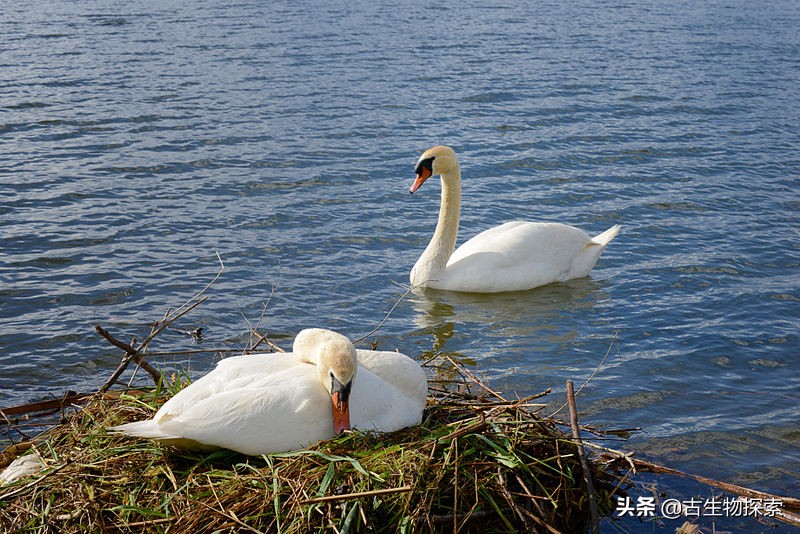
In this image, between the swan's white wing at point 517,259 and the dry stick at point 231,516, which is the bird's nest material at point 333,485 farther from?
the swan's white wing at point 517,259

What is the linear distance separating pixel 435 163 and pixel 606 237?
6.81 ft

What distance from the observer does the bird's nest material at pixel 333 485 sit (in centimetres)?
431

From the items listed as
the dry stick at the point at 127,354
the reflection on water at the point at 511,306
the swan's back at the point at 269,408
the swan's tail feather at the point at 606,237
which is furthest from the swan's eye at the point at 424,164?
the swan's back at the point at 269,408

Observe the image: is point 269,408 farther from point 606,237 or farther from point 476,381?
point 606,237

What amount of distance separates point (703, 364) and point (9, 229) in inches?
302

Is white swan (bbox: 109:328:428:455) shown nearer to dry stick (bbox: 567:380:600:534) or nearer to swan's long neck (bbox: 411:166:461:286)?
dry stick (bbox: 567:380:600:534)

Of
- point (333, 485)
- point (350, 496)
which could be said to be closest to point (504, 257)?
point (333, 485)

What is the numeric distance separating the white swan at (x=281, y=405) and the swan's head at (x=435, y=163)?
541 cm

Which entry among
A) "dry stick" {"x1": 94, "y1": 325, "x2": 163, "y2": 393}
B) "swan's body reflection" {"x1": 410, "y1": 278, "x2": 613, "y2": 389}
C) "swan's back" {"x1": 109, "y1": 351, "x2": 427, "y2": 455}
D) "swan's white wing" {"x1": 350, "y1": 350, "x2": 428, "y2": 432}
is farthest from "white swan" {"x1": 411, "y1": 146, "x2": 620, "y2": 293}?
"swan's back" {"x1": 109, "y1": 351, "x2": 427, "y2": 455}

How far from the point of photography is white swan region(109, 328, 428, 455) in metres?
4.61

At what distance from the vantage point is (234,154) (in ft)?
45.0

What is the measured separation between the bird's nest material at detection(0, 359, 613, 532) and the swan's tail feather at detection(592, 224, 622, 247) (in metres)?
5.52

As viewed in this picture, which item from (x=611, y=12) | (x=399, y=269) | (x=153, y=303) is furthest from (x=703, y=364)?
(x=611, y=12)

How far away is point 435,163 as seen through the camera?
34.3 feet
